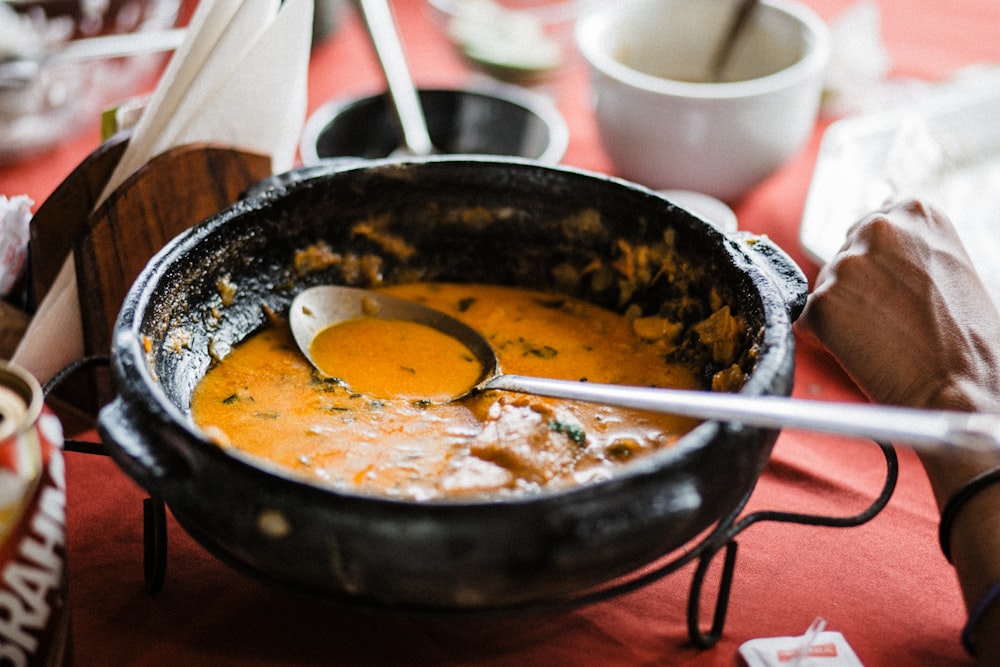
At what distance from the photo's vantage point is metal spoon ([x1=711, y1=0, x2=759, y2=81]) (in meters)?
1.76

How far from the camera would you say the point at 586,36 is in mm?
1706

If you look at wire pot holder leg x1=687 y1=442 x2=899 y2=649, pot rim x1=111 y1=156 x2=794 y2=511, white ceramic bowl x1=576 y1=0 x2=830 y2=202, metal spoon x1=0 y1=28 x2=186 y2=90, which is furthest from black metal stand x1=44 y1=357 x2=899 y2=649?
metal spoon x1=0 y1=28 x2=186 y2=90

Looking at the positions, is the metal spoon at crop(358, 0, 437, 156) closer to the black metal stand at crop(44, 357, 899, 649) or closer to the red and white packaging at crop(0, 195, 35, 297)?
the red and white packaging at crop(0, 195, 35, 297)

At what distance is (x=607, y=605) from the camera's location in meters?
0.98

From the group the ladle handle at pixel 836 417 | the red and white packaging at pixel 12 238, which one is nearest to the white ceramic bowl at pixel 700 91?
the ladle handle at pixel 836 417

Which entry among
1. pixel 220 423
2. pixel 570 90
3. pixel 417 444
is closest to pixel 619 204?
pixel 417 444

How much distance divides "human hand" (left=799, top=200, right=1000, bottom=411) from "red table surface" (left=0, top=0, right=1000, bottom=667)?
202 mm

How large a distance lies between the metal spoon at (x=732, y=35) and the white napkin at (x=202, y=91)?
0.93 meters

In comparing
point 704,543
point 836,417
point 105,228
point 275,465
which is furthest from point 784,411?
point 105,228

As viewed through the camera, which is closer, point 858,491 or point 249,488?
point 249,488

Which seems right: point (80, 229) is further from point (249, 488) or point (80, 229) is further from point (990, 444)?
point (990, 444)

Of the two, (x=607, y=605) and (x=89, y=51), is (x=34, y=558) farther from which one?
(x=89, y=51)

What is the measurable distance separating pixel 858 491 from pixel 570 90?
1349 millimetres

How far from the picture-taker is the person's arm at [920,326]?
0.94 m
